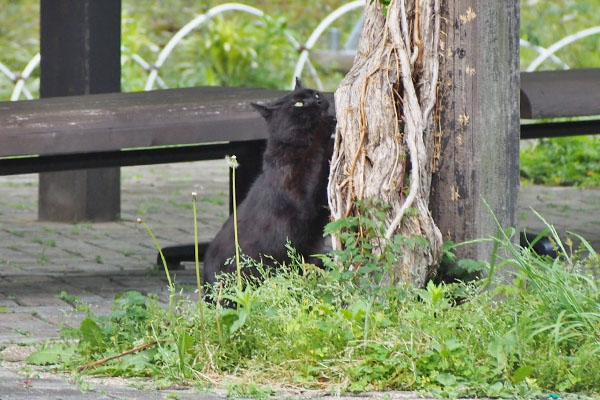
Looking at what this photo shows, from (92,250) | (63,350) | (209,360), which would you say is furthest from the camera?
(92,250)

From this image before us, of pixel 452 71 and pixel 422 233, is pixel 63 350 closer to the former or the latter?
pixel 422 233

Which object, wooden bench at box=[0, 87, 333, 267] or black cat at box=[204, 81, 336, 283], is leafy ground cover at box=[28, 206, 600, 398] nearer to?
black cat at box=[204, 81, 336, 283]

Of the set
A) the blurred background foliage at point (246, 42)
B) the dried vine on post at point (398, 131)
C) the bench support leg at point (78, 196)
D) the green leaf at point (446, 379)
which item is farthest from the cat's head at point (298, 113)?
the blurred background foliage at point (246, 42)

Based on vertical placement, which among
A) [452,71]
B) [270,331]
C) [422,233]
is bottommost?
[270,331]

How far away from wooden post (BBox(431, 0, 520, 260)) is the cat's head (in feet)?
2.66

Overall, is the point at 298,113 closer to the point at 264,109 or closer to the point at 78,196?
the point at 264,109

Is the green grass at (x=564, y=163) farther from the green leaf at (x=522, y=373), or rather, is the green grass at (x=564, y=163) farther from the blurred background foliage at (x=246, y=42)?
the green leaf at (x=522, y=373)

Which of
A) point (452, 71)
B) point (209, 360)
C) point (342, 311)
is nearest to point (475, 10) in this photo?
point (452, 71)

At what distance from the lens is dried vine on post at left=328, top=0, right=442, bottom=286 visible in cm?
383

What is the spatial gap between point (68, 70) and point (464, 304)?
14.4 ft

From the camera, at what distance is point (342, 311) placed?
3.50m

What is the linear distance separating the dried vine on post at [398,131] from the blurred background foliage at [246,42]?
5.79 m

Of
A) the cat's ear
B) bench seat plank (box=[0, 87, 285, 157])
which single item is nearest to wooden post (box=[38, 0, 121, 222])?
bench seat plank (box=[0, 87, 285, 157])

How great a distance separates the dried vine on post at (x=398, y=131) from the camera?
383 centimetres
